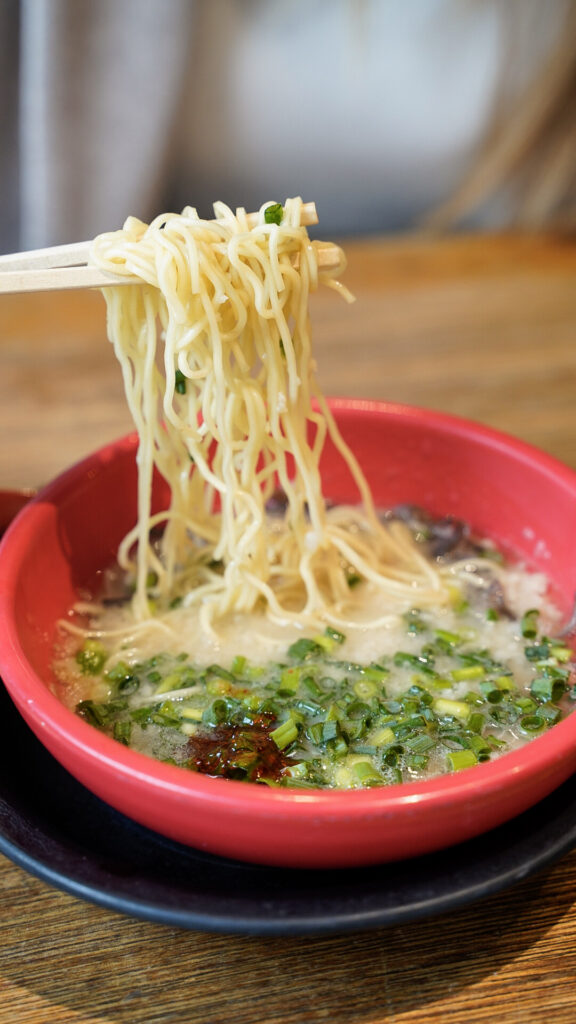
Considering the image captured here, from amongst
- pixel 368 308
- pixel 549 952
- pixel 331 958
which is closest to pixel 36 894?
pixel 331 958

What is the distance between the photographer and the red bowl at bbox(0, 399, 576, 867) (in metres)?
1.11

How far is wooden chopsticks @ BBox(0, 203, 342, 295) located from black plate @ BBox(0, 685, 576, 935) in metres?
0.78

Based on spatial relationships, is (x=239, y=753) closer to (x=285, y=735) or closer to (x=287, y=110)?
(x=285, y=735)

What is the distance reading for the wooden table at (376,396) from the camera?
1152 millimetres

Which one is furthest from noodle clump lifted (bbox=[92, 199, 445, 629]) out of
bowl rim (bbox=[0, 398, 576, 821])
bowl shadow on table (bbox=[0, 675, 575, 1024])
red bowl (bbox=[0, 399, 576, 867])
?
bowl shadow on table (bbox=[0, 675, 575, 1024])

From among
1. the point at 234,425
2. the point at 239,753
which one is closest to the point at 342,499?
the point at 234,425

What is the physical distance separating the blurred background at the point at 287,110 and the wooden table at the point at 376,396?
92 cm

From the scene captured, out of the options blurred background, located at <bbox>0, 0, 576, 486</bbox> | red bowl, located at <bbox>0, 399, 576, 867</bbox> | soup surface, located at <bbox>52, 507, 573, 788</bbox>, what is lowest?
soup surface, located at <bbox>52, 507, 573, 788</bbox>

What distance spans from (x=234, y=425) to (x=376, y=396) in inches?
42.8

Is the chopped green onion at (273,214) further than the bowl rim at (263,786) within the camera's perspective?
Yes

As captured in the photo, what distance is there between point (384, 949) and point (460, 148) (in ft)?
13.3

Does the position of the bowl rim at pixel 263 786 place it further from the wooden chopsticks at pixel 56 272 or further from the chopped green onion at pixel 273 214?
the chopped green onion at pixel 273 214

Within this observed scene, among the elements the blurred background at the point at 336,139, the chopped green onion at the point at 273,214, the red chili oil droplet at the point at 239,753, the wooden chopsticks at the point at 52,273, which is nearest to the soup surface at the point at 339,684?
the red chili oil droplet at the point at 239,753

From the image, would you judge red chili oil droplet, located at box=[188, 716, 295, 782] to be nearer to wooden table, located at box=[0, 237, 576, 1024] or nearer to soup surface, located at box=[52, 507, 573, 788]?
soup surface, located at box=[52, 507, 573, 788]
